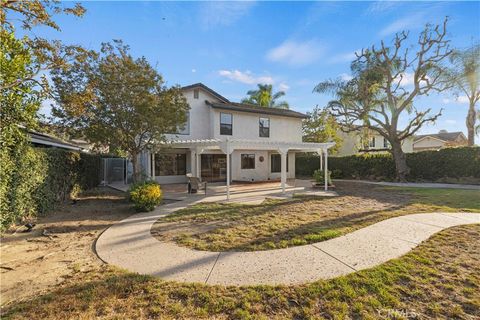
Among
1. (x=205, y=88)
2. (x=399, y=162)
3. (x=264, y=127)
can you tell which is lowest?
(x=399, y=162)

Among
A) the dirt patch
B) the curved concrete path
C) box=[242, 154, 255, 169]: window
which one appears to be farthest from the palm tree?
the curved concrete path

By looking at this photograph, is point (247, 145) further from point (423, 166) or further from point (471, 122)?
point (471, 122)

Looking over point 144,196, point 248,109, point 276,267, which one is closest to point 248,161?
point 248,109

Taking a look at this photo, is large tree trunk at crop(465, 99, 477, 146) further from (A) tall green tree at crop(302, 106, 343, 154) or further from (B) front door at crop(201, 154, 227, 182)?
(B) front door at crop(201, 154, 227, 182)

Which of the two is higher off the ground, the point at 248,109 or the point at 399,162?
the point at 248,109

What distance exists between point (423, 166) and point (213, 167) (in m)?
17.0

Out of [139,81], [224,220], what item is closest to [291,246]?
[224,220]

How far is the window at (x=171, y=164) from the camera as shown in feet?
55.8

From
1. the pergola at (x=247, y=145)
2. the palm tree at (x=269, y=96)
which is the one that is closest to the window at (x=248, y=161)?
the pergola at (x=247, y=145)

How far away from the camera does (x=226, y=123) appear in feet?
59.8

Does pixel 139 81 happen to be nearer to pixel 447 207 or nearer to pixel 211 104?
pixel 211 104

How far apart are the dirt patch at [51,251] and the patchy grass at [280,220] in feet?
5.67

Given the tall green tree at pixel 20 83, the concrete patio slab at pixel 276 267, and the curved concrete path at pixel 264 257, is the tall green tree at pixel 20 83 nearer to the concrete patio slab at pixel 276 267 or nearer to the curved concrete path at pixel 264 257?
the curved concrete path at pixel 264 257

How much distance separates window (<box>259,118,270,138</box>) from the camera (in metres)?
20.0
